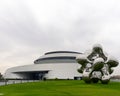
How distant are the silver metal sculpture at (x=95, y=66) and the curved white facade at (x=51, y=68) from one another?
5093 centimetres

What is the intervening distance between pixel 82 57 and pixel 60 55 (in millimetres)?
62636

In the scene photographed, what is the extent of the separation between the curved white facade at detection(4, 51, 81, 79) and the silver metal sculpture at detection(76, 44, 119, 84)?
5093cm

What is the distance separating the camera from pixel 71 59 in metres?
96.2

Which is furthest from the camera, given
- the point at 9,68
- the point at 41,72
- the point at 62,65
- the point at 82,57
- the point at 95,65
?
the point at 9,68

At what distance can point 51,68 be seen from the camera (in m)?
89.5

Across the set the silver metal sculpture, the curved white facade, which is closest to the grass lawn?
the silver metal sculpture

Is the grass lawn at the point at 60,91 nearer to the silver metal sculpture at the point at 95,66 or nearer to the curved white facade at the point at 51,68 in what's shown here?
the silver metal sculpture at the point at 95,66

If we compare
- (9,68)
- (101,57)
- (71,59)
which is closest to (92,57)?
(101,57)

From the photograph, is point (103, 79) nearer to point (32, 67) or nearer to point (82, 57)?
point (82, 57)

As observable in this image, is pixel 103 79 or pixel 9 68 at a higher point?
pixel 9 68

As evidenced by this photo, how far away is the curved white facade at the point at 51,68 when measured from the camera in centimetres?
8738

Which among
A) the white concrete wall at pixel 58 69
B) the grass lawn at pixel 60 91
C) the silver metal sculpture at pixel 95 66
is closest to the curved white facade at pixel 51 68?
the white concrete wall at pixel 58 69

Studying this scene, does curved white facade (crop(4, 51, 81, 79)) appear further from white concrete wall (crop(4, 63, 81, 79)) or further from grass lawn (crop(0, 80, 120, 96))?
grass lawn (crop(0, 80, 120, 96))

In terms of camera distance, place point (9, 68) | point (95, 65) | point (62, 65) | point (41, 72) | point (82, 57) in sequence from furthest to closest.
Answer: point (9, 68)
point (41, 72)
point (62, 65)
point (82, 57)
point (95, 65)
